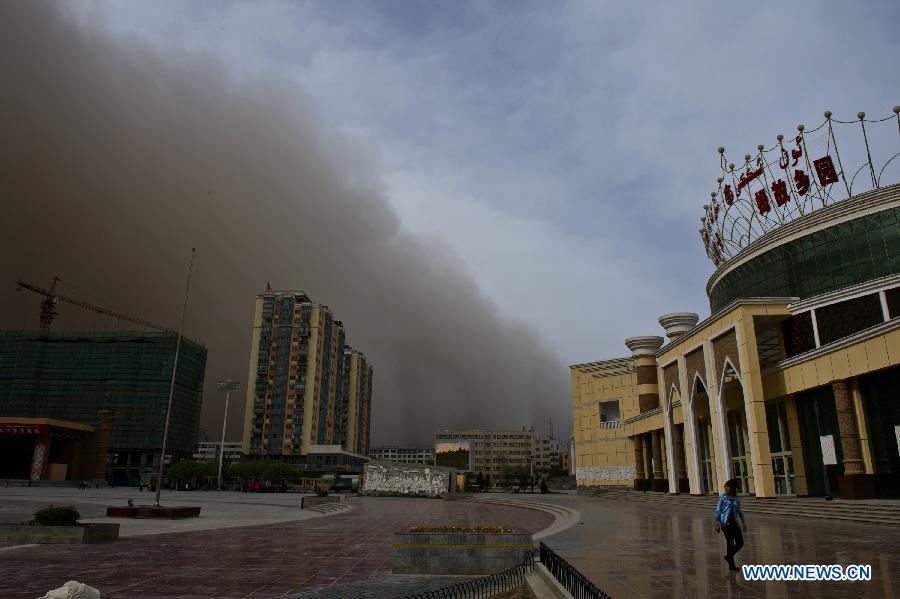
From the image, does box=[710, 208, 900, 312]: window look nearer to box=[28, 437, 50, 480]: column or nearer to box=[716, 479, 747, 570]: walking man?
box=[716, 479, 747, 570]: walking man

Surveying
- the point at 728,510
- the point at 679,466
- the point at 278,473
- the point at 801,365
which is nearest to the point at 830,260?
the point at 801,365

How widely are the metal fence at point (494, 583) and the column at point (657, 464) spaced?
38508mm

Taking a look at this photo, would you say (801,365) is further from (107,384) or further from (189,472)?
(107,384)

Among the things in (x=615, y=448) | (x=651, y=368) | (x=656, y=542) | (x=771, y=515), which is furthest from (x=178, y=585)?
(x=615, y=448)

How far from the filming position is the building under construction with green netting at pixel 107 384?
113875 millimetres

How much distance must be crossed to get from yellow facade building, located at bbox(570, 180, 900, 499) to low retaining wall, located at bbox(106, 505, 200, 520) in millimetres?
27267

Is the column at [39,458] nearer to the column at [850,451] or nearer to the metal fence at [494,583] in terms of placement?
the metal fence at [494,583]

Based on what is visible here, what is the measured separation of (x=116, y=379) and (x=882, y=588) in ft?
427

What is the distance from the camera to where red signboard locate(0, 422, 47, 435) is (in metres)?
80.5

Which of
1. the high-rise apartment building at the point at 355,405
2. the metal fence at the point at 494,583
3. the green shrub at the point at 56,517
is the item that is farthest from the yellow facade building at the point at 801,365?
the high-rise apartment building at the point at 355,405

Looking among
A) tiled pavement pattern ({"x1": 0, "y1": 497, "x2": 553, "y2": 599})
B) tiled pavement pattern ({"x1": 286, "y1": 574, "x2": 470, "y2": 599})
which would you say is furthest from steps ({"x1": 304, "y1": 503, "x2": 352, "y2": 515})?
tiled pavement pattern ({"x1": 286, "y1": 574, "x2": 470, "y2": 599})

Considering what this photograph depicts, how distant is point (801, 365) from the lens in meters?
28.5

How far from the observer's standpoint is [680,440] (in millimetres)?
44219

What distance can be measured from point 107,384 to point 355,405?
2031 inches
